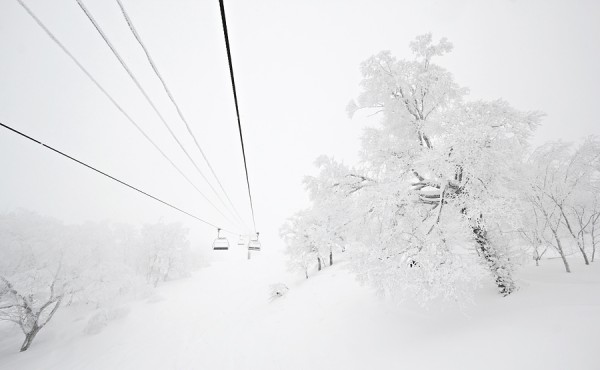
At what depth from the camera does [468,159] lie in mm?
6031

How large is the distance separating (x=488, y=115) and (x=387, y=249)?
460 cm

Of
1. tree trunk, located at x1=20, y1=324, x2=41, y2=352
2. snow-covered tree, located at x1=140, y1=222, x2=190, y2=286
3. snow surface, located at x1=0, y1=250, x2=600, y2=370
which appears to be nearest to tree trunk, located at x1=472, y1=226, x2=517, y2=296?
snow surface, located at x1=0, y1=250, x2=600, y2=370

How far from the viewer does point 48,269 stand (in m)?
19.2

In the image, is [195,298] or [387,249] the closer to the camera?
[387,249]

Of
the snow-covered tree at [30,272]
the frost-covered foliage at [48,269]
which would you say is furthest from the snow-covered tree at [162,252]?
the snow-covered tree at [30,272]

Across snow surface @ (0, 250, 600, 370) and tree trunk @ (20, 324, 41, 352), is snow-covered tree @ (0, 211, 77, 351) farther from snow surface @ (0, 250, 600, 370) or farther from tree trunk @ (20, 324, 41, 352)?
snow surface @ (0, 250, 600, 370)

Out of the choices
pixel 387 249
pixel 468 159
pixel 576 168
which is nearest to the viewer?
pixel 468 159

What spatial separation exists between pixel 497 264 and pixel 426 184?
3111 millimetres

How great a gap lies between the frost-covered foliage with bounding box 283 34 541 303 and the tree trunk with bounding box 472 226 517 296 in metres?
0.03

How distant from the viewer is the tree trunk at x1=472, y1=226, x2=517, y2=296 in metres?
7.05

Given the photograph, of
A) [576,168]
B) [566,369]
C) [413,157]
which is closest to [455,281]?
[566,369]

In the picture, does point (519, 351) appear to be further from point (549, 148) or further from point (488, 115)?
point (549, 148)

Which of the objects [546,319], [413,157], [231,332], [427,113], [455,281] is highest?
[427,113]

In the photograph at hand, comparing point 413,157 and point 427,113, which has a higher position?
point 427,113
